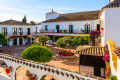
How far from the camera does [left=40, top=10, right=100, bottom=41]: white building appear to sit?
25.1 meters

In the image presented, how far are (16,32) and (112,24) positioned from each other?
2488 centimetres

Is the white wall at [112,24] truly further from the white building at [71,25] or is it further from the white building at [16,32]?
the white building at [16,32]

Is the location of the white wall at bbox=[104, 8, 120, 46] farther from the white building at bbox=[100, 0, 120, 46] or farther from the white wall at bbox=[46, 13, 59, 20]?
the white wall at bbox=[46, 13, 59, 20]

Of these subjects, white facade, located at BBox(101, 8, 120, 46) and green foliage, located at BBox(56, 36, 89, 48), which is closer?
white facade, located at BBox(101, 8, 120, 46)

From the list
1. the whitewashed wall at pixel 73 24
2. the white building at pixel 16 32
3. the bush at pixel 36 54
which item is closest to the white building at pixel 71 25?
the whitewashed wall at pixel 73 24

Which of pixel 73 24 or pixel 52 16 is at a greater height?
pixel 52 16

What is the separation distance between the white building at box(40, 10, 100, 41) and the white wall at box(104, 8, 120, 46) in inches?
535

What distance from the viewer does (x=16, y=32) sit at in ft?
94.4

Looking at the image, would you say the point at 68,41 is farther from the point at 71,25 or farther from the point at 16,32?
the point at 16,32

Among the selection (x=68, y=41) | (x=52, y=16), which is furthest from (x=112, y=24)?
(x=52, y=16)

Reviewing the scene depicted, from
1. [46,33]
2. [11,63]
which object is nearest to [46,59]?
Answer: [11,63]

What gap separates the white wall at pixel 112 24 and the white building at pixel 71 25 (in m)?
13.6

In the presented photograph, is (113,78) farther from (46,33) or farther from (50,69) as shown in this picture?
(46,33)

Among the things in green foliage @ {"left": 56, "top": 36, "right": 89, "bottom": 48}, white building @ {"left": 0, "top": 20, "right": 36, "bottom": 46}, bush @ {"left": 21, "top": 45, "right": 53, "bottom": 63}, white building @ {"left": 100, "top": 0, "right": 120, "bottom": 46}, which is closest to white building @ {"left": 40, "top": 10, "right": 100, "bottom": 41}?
green foliage @ {"left": 56, "top": 36, "right": 89, "bottom": 48}
